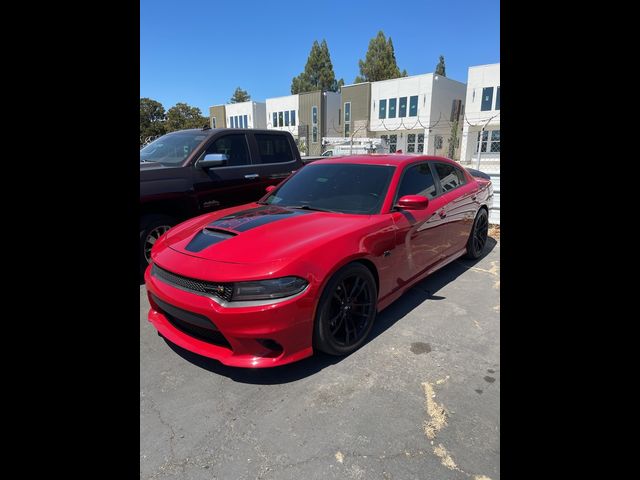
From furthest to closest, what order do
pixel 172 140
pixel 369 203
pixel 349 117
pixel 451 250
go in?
pixel 349 117, pixel 172 140, pixel 451 250, pixel 369 203

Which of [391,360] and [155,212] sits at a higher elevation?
[155,212]

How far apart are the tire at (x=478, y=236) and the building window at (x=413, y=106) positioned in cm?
2976

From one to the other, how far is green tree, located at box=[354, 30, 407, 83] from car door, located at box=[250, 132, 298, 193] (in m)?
46.7

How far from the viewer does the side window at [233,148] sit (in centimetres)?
536

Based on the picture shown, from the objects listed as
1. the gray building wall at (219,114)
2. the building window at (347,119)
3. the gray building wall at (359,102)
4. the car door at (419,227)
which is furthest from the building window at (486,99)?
the gray building wall at (219,114)

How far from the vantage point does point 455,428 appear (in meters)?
2.16

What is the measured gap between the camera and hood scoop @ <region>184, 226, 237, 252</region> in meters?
2.81

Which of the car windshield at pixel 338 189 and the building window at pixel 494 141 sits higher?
the building window at pixel 494 141

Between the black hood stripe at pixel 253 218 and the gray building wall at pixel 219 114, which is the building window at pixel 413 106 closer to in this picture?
the gray building wall at pixel 219 114

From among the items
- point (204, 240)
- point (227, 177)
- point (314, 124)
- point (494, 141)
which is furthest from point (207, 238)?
point (314, 124)
